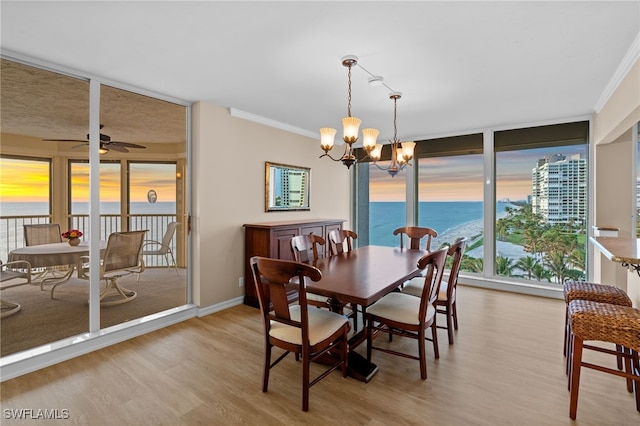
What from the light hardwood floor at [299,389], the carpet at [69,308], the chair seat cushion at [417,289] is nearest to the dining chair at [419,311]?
the light hardwood floor at [299,389]

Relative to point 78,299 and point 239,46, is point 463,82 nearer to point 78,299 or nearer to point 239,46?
point 239,46

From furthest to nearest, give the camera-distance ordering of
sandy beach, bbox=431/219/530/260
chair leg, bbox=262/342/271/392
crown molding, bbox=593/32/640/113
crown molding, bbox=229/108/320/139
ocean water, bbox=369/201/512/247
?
ocean water, bbox=369/201/512/247
sandy beach, bbox=431/219/530/260
crown molding, bbox=229/108/320/139
crown molding, bbox=593/32/640/113
chair leg, bbox=262/342/271/392

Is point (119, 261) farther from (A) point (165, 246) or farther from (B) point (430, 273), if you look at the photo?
(B) point (430, 273)

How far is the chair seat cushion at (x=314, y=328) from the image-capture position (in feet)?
6.60

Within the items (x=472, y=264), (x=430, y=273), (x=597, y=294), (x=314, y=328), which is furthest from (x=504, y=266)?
(x=314, y=328)

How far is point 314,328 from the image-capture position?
2074 mm

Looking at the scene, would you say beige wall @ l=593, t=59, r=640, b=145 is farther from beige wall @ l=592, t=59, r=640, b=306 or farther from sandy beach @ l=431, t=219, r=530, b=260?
sandy beach @ l=431, t=219, r=530, b=260

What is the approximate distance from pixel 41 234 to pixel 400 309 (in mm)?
4106

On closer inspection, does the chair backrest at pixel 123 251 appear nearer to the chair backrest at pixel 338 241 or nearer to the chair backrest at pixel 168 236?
the chair backrest at pixel 168 236

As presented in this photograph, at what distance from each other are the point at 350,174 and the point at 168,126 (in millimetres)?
3449

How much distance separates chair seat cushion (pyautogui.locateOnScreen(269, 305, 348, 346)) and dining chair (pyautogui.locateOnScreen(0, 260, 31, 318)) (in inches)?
111

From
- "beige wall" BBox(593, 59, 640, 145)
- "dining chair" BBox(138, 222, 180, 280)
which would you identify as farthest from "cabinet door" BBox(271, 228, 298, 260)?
"beige wall" BBox(593, 59, 640, 145)

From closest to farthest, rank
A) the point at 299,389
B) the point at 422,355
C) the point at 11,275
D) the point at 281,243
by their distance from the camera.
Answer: the point at 299,389, the point at 422,355, the point at 11,275, the point at 281,243

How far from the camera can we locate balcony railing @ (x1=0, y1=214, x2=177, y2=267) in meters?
3.09
